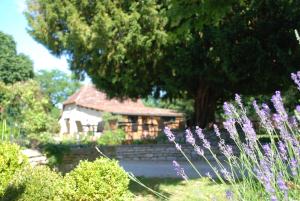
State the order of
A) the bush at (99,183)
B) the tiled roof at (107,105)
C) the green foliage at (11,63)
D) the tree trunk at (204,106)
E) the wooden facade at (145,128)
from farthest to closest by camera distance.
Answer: the green foliage at (11,63)
the tiled roof at (107,105)
the wooden facade at (145,128)
the tree trunk at (204,106)
the bush at (99,183)

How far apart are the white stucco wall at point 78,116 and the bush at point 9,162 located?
30.9 m

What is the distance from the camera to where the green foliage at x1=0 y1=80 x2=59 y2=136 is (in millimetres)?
15703

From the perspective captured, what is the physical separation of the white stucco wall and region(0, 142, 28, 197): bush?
30.9m

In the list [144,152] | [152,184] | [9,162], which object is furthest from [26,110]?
[9,162]

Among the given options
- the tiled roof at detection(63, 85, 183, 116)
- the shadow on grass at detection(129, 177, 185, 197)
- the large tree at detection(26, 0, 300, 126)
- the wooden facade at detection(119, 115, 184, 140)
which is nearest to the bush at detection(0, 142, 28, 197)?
the shadow on grass at detection(129, 177, 185, 197)

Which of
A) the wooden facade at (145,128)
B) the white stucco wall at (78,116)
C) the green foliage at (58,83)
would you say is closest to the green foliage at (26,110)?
the wooden facade at (145,128)

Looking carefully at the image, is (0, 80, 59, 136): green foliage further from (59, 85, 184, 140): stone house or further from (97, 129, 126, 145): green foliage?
(59, 85, 184, 140): stone house

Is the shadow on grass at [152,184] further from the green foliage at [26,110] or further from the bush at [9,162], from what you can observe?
the green foliage at [26,110]

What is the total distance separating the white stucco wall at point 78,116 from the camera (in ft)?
131

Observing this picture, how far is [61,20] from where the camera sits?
18.6 metres

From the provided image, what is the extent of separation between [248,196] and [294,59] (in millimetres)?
13825

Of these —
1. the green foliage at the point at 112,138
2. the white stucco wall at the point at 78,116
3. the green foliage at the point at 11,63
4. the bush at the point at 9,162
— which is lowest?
the bush at the point at 9,162

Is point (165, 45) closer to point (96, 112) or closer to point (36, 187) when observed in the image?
point (36, 187)

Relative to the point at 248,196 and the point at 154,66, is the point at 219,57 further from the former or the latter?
the point at 248,196
